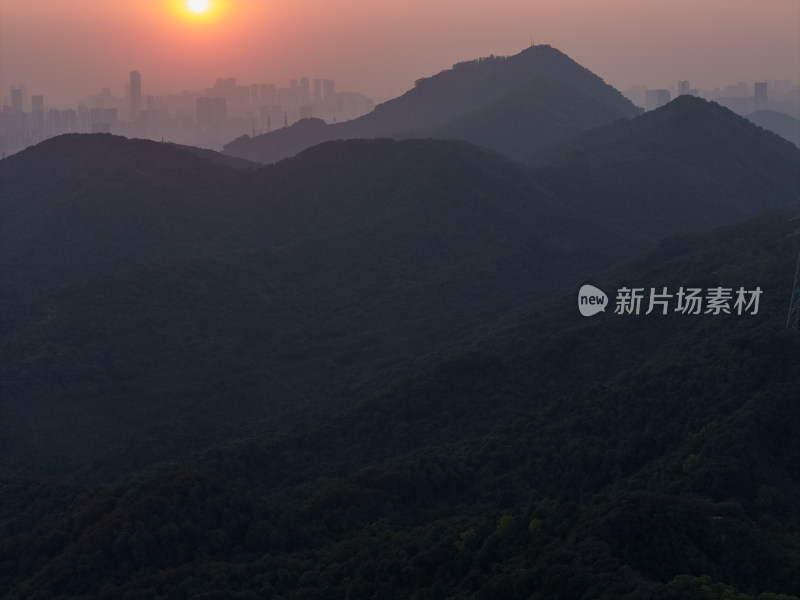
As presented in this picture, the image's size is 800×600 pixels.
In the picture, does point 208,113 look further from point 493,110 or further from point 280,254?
point 280,254

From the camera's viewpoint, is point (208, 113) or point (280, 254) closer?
point (280, 254)

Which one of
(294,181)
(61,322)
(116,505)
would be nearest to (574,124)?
(294,181)

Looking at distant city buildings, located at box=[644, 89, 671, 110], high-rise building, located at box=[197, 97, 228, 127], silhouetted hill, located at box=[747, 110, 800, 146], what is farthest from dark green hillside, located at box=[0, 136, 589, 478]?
distant city buildings, located at box=[644, 89, 671, 110]

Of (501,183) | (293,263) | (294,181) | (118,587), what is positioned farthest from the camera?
(294,181)

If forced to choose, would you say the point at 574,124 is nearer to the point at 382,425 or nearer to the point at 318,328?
the point at 318,328

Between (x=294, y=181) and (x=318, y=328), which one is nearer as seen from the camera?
(x=318, y=328)

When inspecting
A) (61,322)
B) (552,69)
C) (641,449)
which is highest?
(552,69)

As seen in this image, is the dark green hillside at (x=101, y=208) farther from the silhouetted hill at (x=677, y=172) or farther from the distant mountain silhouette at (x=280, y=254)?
the silhouetted hill at (x=677, y=172)

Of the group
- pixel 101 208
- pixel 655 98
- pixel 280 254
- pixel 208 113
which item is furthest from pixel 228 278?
pixel 655 98
